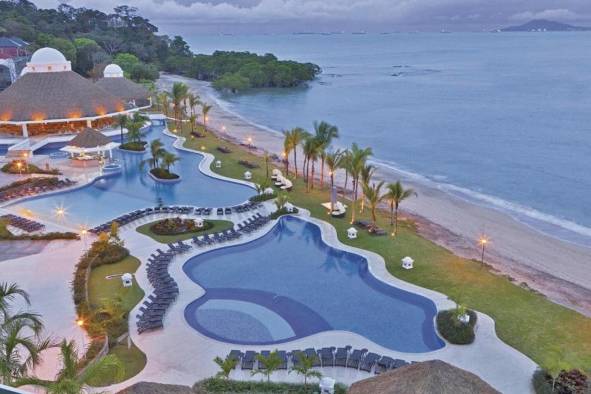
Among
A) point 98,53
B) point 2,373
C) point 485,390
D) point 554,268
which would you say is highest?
point 98,53

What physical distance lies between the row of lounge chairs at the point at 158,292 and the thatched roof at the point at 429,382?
25.3 ft

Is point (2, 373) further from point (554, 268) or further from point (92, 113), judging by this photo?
point (92, 113)

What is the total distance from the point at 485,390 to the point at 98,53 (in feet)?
307

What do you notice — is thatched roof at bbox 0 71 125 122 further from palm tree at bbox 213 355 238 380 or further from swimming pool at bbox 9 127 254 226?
palm tree at bbox 213 355 238 380

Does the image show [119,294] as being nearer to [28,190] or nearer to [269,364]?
[269,364]

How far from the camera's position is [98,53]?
3578 inches

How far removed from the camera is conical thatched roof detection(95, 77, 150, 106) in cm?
5609

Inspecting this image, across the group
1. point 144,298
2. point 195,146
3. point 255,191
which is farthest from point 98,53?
point 144,298

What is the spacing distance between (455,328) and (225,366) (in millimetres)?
7347

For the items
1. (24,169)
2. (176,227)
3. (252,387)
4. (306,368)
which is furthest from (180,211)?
(306,368)

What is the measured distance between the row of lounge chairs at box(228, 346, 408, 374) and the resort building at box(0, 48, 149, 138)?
120 ft

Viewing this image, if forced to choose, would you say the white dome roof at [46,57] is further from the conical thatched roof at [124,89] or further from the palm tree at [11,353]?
the palm tree at [11,353]

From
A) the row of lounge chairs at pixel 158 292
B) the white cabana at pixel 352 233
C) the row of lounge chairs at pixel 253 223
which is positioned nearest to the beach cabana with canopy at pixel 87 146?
the row of lounge chairs at pixel 253 223

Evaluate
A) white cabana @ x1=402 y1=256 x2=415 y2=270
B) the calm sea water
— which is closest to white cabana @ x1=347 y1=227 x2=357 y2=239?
white cabana @ x1=402 y1=256 x2=415 y2=270
